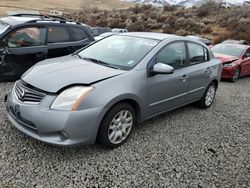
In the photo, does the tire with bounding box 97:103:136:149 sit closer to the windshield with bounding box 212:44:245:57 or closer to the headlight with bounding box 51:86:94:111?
the headlight with bounding box 51:86:94:111

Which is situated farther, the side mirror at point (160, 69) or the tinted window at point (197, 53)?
the tinted window at point (197, 53)

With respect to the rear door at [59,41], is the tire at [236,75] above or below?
below

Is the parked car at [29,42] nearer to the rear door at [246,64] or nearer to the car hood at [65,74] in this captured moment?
the car hood at [65,74]

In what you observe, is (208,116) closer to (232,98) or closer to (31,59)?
(232,98)

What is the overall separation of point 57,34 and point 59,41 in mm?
188

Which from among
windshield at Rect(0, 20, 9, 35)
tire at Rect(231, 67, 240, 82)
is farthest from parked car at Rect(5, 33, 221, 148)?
tire at Rect(231, 67, 240, 82)

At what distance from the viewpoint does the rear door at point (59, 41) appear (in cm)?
605

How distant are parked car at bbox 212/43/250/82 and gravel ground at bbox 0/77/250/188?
15.9 feet

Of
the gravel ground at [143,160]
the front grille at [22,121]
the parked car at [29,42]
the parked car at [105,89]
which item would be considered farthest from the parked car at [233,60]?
the front grille at [22,121]

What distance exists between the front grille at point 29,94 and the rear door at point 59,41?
116 inches

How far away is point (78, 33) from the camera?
6566 mm

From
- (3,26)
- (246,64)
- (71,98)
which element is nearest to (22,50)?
(3,26)

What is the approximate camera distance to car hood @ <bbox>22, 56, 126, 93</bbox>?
3.06 metres

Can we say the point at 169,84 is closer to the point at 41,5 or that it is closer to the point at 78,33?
the point at 78,33
